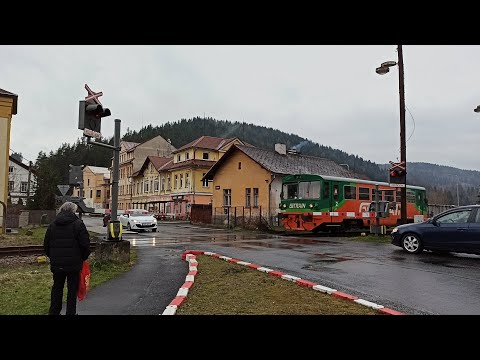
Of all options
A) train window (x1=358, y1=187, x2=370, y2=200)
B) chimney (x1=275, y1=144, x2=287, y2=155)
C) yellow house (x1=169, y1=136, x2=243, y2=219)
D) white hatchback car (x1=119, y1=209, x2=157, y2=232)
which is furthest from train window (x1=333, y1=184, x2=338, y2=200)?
yellow house (x1=169, y1=136, x2=243, y2=219)

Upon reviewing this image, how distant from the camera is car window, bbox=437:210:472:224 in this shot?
1154 centimetres

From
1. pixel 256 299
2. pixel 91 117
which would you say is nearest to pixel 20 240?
pixel 91 117

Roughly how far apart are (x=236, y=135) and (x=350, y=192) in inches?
2838

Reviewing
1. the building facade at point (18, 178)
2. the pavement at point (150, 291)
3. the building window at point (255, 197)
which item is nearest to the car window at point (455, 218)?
the pavement at point (150, 291)

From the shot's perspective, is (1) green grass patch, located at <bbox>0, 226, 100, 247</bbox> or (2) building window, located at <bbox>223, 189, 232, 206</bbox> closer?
(1) green grass patch, located at <bbox>0, 226, 100, 247</bbox>

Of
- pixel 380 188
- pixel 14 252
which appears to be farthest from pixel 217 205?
pixel 14 252

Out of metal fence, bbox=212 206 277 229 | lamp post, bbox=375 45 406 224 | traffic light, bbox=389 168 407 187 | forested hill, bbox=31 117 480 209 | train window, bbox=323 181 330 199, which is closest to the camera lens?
traffic light, bbox=389 168 407 187

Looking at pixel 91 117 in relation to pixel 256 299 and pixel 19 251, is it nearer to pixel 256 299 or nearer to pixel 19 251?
pixel 256 299

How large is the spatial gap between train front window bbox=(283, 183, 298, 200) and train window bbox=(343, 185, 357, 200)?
2692mm

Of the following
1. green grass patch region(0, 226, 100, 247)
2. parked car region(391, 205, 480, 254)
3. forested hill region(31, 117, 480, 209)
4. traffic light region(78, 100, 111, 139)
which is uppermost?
forested hill region(31, 117, 480, 209)

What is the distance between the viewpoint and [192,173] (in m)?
50.8

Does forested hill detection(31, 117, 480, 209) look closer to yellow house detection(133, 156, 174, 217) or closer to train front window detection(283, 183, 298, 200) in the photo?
yellow house detection(133, 156, 174, 217)
